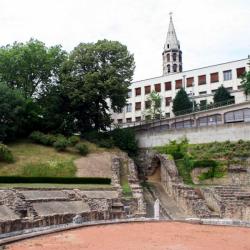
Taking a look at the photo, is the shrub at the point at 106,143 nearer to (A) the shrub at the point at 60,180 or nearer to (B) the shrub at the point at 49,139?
(B) the shrub at the point at 49,139

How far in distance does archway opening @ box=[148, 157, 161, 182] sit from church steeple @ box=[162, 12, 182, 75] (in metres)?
37.6

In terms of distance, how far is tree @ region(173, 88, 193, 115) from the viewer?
7100cm

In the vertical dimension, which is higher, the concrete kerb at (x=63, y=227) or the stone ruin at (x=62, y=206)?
the stone ruin at (x=62, y=206)

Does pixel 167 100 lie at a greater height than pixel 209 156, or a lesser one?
greater

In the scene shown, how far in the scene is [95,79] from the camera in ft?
177

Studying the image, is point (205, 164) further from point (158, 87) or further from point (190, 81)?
point (158, 87)

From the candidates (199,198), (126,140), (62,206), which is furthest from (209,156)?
(62,206)

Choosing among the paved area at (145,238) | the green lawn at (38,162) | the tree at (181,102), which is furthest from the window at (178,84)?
the paved area at (145,238)

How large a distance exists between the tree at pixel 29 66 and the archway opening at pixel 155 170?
59.8 feet

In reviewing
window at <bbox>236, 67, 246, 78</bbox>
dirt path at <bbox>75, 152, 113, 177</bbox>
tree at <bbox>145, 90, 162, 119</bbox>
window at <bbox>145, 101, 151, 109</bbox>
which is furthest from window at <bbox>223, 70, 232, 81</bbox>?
dirt path at <bbox>75, 152, 113, 177</bbox>

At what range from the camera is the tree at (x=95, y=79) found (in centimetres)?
5391

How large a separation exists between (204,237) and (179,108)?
4646 cm

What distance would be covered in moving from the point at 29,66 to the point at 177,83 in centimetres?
3121

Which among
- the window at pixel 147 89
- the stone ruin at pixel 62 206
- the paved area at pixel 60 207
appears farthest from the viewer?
the window at pixel 147 89
